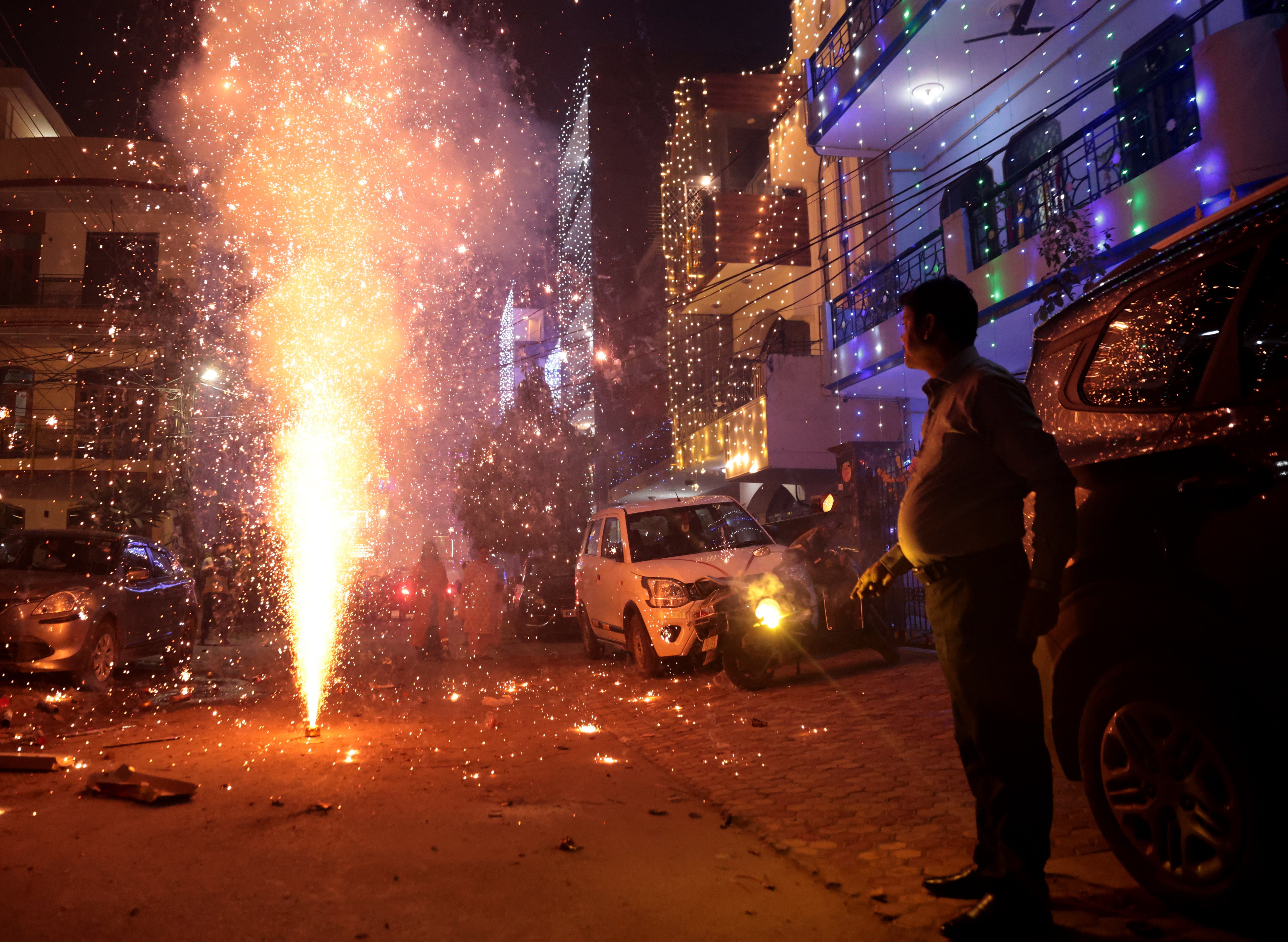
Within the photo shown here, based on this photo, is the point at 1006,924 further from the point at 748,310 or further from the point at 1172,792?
the point at 748,310

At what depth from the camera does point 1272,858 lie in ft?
7.68

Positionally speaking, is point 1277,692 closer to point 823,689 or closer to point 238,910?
point 238,910

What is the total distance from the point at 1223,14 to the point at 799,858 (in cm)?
1078

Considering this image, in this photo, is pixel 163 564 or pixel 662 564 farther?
pixel 163 564

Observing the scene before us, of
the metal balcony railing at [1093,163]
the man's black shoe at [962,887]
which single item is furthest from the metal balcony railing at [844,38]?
the man's black shoe at [962,887]

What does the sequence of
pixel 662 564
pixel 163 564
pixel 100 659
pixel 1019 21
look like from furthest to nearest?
pixel 163 564 < pixel 1019 21 < pixel 662 564 < pixel 100 659

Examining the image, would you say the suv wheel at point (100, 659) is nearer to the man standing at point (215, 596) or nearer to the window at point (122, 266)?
the man standing at point (215, 596)

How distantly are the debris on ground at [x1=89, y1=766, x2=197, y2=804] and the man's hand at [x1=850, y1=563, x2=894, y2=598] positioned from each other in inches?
150

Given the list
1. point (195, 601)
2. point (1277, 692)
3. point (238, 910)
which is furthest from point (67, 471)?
point (1277, 692)

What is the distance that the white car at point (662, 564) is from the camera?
29.7 feet

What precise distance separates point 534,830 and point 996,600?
251 cm

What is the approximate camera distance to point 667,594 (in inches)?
360

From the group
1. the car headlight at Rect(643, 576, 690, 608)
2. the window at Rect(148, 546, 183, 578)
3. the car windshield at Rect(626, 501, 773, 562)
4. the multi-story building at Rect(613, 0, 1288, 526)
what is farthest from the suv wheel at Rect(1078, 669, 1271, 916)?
the window at Rect(148, 546, 183, 578)

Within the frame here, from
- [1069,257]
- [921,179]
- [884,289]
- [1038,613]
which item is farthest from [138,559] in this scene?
[921,179]
